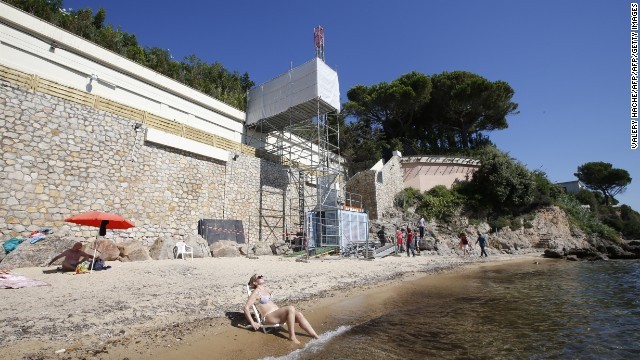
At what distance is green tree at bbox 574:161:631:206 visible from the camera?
2047 inches

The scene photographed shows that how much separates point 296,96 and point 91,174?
12.0 metres

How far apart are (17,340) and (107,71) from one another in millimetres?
14712

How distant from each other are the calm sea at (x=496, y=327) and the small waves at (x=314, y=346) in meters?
0.01

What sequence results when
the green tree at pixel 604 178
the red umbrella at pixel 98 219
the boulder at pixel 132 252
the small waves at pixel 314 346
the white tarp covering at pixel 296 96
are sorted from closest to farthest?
1. the small waves at pixel 314 346
2. the red umbrella at pixel 98 219
3. the boulder at pixel 132 252
4. the white tarp covering at pixel 296 96
5. the green tree at pixel 604 178

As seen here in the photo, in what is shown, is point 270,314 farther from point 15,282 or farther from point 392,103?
point 392,103

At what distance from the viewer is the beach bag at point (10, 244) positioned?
9.22 metres

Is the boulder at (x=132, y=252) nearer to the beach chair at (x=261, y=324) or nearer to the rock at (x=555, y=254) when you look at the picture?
the beach chair at (x=261, y=324)

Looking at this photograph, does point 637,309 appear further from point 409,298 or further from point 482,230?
point 482,230

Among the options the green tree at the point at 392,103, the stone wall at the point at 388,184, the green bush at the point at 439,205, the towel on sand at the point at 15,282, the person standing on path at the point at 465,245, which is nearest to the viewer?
the towel on sand at the point at 15,282

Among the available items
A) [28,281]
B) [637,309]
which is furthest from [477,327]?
[28,281]

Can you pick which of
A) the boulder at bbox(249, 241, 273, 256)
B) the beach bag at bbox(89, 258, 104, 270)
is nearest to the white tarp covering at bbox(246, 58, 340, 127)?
the boulder at bbox(249, 241, 273, 256)

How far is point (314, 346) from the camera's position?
15.2ft

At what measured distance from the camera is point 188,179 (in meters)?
15.5

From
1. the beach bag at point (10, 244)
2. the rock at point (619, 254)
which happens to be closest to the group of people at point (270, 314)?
the beach bag at point (10, 244)
